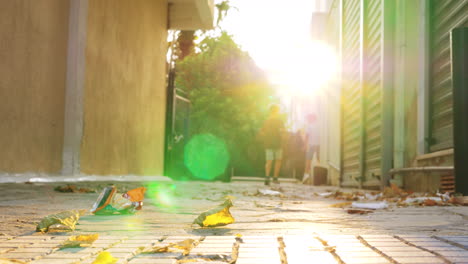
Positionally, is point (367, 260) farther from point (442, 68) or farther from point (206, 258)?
point (442, 68)

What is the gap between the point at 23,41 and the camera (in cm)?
458

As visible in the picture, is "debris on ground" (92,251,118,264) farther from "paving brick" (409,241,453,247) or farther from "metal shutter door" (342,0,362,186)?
"metal shutter door" (342,0,362,186)

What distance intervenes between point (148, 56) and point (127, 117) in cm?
185

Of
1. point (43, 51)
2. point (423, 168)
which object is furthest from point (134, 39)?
point (423, 168)

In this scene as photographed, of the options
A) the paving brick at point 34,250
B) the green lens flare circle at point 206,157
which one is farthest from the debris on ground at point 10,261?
the green lens flare circle at point 206,157

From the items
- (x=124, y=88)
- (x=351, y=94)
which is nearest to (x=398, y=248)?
(x=124, y=88)

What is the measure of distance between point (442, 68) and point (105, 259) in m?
5.03

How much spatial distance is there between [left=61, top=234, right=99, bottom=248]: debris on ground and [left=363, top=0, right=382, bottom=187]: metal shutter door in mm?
6467

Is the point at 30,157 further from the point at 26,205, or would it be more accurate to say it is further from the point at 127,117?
the point at 127,117

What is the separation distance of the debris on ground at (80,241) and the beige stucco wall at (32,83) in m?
2.59

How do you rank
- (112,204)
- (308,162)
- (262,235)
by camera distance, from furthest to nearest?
(308,162)
(112,204)
(262,235)

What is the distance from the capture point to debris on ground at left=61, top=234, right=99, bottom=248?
191cm

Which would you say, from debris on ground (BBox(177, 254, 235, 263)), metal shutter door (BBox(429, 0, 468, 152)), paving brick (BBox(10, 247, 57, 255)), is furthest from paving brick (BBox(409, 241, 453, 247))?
metal shutter door (BBox(429, 0, 468, 152))

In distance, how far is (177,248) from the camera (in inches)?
74.5
